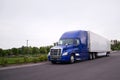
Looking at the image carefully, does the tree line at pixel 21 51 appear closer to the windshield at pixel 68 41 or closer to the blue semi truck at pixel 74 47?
the blue semi truck at pixel 74 47

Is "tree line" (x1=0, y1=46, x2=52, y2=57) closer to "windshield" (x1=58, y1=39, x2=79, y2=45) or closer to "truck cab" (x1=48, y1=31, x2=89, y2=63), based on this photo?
"truck cab" (x1=48, y1=31, x2=89, y2=63)

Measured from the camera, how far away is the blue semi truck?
712 inches

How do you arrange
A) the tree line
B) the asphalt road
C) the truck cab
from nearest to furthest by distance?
1. the asphalt road
2. the truck cab
3. the tree line

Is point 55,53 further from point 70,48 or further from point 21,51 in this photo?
point 21,51

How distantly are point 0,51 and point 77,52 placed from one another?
57.9 metres

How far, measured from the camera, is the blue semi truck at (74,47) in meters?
18.1

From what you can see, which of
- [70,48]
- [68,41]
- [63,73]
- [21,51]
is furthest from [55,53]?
[21,51]

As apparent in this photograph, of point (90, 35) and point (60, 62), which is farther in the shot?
point (90, 35)

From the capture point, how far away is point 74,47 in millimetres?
19484

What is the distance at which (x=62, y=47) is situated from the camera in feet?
59.9

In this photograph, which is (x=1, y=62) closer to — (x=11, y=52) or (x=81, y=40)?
(x=81, y=40)

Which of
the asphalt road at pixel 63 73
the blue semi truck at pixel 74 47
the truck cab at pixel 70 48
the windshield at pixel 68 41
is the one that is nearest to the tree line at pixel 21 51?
the blue semi truck at pixel 74 47

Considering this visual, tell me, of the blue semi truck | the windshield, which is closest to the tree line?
the blue semi truck

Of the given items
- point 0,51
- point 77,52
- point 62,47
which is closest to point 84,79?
point 62,47
